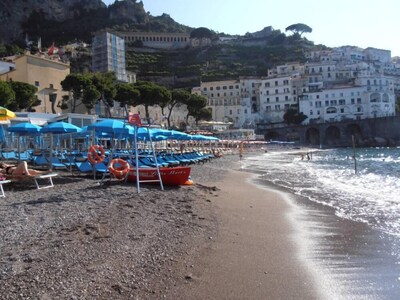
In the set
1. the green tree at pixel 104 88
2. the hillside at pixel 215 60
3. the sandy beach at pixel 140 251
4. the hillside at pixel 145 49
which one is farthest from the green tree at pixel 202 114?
the sandy beach at pixel 140 251

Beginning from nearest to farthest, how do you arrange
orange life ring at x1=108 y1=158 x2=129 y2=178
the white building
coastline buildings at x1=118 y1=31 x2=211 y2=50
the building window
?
orange life ring at x1=108 y1=158 x2=129 y2=178, the building window, the white building, coastline buildings at x1=118 y1=31 x2=211 y2=50

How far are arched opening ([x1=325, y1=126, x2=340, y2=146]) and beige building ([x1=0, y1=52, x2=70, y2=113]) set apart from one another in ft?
212

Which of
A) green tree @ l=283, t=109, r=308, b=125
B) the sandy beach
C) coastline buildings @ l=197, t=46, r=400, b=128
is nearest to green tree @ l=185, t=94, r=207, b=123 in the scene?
coastline buildings @ l=197, t=46, r=400, b=128

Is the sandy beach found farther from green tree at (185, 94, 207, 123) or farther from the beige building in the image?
green tree at (185, 94, 207, 123)

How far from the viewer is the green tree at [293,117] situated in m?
102

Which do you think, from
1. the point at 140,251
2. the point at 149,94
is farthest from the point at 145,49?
the point at 140,251

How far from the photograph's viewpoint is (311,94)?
103 m

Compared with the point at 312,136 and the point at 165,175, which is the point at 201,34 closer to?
the point at 312,136

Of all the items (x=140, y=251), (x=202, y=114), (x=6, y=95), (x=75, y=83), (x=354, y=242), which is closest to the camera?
(x=140, y=251)

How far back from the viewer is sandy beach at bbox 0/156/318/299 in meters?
5.45

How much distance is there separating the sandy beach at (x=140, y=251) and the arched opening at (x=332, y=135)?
90229 mm

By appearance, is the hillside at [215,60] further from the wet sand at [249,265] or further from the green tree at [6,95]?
the wet sand at [249,265]

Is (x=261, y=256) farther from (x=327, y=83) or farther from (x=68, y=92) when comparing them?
(x=327, y=83)

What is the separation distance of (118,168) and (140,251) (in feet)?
30.5
